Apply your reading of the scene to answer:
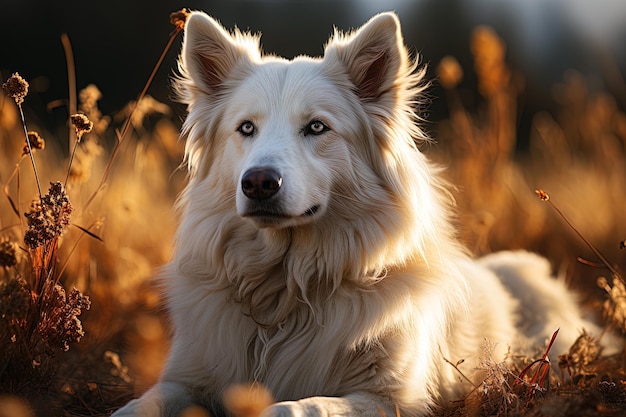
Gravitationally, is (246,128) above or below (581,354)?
above

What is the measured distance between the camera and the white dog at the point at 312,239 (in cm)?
345

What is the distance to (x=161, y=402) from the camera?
324 centimetres

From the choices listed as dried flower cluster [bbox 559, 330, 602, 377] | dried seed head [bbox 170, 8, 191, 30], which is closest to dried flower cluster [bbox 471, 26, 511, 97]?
dried flower cluster [bbox 559, 330, 602, 377]

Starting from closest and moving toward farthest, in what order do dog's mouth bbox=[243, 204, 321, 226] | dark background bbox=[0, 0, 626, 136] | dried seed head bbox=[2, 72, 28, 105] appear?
dried seed head bbox=[2, 72, 28, 105], dog's mouth bbox=[243, 204, 321, 226], dark background bbox=[0, 0, 626, 136]

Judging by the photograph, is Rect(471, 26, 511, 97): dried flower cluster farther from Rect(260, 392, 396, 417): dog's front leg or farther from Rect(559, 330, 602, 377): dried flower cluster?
Rect(260, 392, 396, 417): dog's front leg

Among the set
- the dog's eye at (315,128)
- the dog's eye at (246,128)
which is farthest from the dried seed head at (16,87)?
the dog's eye at (315,128)

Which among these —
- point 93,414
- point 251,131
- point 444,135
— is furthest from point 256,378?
point 444,135

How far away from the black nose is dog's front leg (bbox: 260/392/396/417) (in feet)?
3.09

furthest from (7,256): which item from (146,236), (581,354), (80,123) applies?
(146,236)

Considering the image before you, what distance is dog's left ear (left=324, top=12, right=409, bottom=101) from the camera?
373cm

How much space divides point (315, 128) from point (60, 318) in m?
1.58

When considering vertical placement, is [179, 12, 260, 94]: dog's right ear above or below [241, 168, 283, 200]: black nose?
above

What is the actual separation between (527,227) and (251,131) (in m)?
4.53

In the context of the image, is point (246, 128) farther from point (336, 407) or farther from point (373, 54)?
point (336, 407)
